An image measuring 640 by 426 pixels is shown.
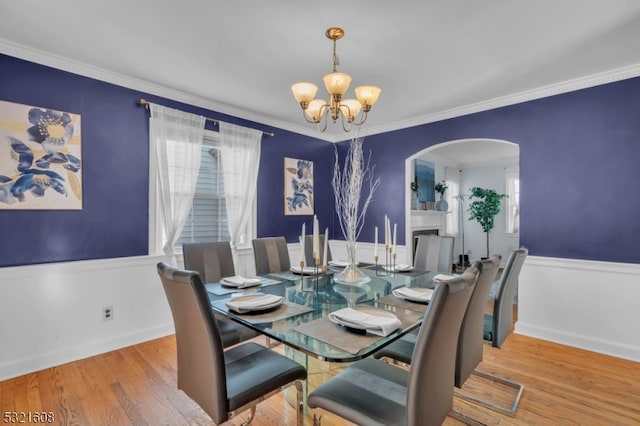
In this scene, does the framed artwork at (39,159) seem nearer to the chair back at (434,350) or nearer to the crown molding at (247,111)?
the crown molding at (247,111)

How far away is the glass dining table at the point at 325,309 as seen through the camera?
1293mm

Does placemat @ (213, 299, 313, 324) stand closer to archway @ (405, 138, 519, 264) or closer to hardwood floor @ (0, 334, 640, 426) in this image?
hardwood floor @ (0, 334, 640, 426)

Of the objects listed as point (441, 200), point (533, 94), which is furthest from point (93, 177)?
point (441, 200)

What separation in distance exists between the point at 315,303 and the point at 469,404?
1.30 m

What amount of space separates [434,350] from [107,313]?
2947 millimetres

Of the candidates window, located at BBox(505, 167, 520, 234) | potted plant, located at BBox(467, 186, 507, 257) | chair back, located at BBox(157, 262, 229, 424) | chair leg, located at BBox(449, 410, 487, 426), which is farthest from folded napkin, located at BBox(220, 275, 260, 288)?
window, located at BBox(505, 167, 520, 234)

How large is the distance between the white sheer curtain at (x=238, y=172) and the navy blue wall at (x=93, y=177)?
0.52 metres

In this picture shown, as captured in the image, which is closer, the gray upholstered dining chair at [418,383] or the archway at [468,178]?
the gray upholstered dining chair at [418,383]

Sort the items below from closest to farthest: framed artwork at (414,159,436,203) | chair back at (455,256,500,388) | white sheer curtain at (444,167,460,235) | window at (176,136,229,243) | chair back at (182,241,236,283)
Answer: chair back at (455,256,500,388), chair back at (182,241,236,283), window at (176,136,229,243), framed artwork at (414,159,436,203), white sheer curtain at (444,167,460,235)

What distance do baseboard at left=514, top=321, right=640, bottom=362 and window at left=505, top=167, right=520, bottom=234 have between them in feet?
12.9

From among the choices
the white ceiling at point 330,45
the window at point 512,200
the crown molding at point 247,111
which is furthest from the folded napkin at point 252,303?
the window at point 512,200

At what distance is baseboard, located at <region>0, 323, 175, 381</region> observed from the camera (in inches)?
95.7

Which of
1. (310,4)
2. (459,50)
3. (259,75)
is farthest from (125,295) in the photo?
(459,50)

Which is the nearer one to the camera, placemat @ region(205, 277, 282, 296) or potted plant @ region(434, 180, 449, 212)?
placemat @ region(205, 277, 282, 296)
